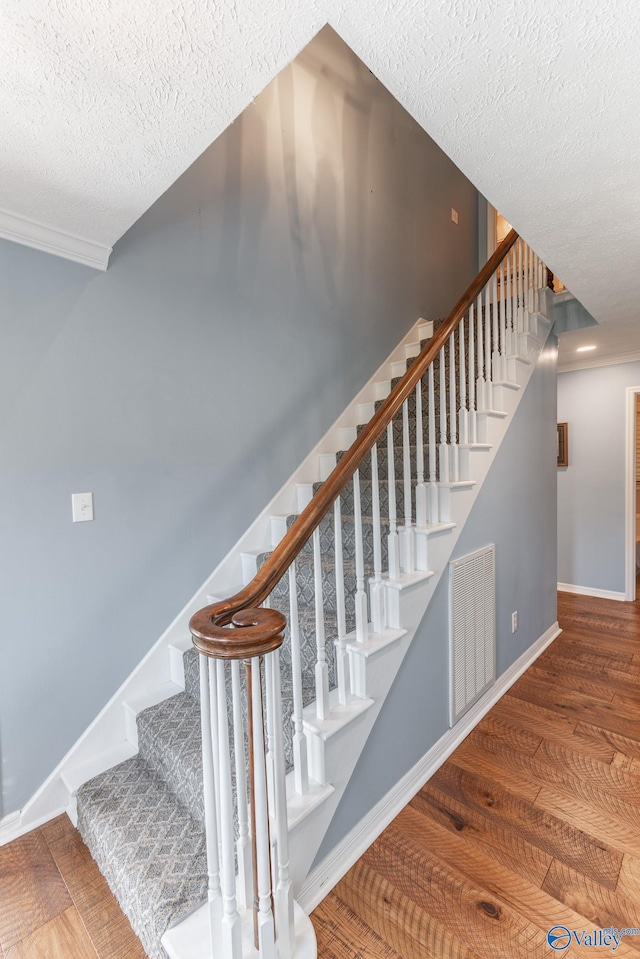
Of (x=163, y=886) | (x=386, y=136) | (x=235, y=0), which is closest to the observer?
(x=235, y=0)

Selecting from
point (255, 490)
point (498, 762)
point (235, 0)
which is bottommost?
point (498, 762)

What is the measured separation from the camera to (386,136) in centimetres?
358

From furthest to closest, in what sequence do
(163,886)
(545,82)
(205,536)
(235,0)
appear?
(205,536) → (163,886) → (545,82) → (235,0)

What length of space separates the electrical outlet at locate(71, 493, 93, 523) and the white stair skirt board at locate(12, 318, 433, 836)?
2.21ft

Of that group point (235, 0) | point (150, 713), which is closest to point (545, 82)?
point (235, 0)

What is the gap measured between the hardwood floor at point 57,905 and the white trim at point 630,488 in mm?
4539

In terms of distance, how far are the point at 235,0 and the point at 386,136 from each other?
3367 mm

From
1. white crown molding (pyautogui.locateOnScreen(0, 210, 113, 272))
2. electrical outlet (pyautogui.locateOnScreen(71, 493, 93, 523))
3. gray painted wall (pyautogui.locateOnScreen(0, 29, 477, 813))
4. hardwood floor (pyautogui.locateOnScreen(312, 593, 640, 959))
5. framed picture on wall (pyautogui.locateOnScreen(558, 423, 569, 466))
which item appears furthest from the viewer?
framed picture on wall (pyautogui.locateOnScreen(558, 423, 569, 466))

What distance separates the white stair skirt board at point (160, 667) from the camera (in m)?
1.72

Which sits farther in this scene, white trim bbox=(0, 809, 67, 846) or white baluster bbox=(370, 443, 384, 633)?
white baluster bbox=(370, 443, 384, 633)

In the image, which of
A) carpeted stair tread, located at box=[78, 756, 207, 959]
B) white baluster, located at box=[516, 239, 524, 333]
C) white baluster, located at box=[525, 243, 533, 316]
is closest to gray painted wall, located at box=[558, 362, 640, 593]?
white baluster, located at box=[525, 243, 533, 316]

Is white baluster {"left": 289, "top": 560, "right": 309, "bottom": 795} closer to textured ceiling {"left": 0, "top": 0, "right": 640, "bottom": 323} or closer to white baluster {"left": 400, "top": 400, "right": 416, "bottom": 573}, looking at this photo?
white baluster {"left": 400, "top": 400, "right": 416, "bottom": 573}

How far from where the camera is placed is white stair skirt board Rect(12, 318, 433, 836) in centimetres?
172

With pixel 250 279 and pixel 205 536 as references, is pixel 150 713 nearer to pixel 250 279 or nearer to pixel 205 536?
pixel 205 536
